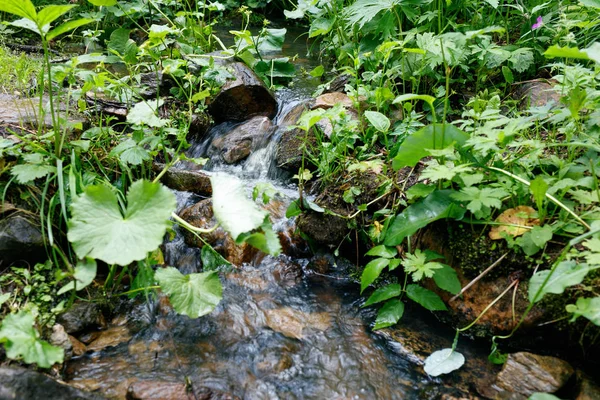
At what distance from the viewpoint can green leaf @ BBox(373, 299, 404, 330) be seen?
220 cm

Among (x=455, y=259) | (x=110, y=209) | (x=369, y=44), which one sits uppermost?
(x=369, y=44)

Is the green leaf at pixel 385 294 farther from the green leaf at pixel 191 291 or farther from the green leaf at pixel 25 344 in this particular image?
the green leaf at pixel 25 344

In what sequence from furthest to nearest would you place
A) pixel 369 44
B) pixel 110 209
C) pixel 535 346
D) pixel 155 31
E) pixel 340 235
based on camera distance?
pixel 369 44
pixel 155 31
pixel 340 235
pixel 535 346
pixel 110 209

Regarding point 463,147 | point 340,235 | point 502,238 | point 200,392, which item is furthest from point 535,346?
point 200,392

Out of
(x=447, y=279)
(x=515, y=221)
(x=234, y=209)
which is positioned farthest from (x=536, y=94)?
(x=234, y=209)

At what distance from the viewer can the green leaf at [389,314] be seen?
2.20 m

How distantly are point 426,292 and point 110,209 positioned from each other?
159cm

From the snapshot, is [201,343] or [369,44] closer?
[201,343]

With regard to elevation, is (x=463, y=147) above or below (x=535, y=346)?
above

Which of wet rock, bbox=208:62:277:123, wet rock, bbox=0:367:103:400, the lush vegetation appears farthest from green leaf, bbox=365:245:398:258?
wet rock, bbox=208:62:277:123

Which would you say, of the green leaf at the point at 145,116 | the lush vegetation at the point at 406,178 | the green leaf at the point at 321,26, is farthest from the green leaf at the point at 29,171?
the green leaf at the point at 321,26

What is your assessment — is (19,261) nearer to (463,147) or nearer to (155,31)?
(155,31)

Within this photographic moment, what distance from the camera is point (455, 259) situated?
2229 millimetres

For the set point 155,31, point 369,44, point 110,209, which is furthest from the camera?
point 369,44
